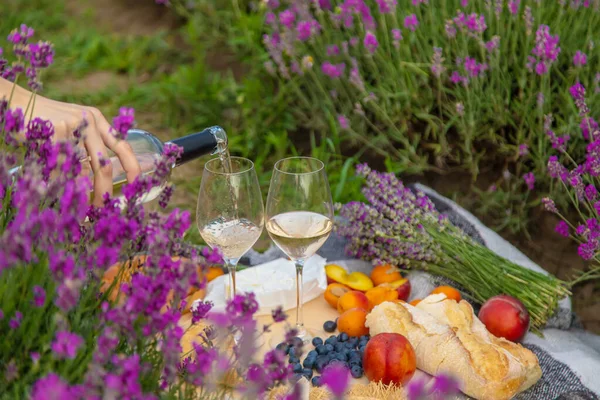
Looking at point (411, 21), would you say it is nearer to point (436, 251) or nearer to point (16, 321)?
point (436, 251)

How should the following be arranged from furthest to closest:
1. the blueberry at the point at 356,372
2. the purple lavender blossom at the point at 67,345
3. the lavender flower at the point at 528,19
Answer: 1. the lavender flower at the point at 528,19
2. the blueberry at the point at 356,372
3. the purple lavender blossom at the point at 67,345

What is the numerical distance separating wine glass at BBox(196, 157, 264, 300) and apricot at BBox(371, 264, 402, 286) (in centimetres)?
59

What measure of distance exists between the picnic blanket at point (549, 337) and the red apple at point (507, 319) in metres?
0.06

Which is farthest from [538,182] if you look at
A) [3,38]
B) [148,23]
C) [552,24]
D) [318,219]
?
[3,38]

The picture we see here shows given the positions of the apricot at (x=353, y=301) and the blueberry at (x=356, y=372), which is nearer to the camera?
the blueberry at (x=356, y=372)

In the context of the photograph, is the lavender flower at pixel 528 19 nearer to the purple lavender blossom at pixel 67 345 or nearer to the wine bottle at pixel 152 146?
the wine bottle at pixel 152 146

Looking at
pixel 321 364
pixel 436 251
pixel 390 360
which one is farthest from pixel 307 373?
pixel 436 251

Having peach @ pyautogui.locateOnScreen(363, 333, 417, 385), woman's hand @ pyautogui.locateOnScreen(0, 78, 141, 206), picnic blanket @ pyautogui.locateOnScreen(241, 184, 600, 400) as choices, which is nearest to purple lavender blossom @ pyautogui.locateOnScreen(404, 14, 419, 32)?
picnic blanket @ pyautogui.locateOnScreen(241, 184, 600, 400)

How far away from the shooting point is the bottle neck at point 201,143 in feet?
5.97

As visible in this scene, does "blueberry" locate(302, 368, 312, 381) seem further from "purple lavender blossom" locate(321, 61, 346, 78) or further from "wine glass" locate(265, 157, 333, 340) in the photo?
"purple lavender blossom" locate(321, 61, 346, 78)

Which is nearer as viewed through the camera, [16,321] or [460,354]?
[16,321]

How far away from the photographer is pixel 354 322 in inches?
76.2

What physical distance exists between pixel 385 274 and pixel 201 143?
2.30 ft

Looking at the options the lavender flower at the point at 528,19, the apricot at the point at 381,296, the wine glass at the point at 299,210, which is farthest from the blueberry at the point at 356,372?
the lavender flower at the point at 528,19
